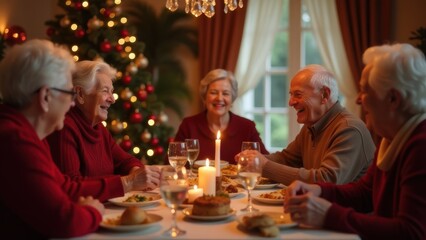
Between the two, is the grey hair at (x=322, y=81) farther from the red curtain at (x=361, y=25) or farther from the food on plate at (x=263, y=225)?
the red curtain at (x=361, y=25)

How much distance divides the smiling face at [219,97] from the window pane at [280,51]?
204 cm

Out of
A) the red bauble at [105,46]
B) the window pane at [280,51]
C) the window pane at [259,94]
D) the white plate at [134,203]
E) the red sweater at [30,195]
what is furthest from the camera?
the window pane at [259,94]

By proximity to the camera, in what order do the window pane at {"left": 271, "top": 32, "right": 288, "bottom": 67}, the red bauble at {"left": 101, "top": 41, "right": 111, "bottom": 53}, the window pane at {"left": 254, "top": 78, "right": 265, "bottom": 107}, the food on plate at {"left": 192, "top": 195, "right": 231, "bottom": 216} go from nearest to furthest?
1. the food on plate at {"left": 192, "top": 195, "right": 231, "bottom": 216}
2. the red bauble at {"left": 101, "top": 41, "right": 111, "bottom": 53}
3. the window pane at {"left": 271, "top": 32, "right": 288, "bottom": 67}
4. the window pane at {"left": 254, "top": 78, "right": 265, "bottom": 107}

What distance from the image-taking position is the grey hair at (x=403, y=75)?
1809 millimetres

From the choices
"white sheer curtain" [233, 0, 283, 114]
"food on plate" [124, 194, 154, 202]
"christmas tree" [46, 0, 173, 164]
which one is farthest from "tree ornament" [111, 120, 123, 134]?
"food on plate" [124, 194, 154, 202]

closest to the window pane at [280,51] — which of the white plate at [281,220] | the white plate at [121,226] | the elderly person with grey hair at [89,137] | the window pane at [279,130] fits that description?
the window pane at [279,130]

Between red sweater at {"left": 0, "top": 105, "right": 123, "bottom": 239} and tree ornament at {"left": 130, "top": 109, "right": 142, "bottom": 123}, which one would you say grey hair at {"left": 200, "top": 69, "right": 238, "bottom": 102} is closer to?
tree ornament at {"left": 130, "top": 109, "right": 142, "bottom": 123}

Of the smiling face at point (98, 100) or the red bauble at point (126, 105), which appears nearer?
the smiling face at point (98, 100)

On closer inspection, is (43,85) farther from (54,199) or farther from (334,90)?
(334,90)

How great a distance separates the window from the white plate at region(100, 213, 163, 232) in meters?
4.14

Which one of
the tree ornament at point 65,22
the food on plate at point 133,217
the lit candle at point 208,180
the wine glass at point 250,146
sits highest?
→ the tree ornament at point 65,22

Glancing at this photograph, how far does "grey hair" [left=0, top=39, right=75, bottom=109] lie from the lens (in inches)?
69.6

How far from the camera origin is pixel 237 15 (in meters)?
5.70

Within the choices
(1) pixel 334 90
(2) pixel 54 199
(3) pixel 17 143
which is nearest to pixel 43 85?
(3) pixel 17 143
